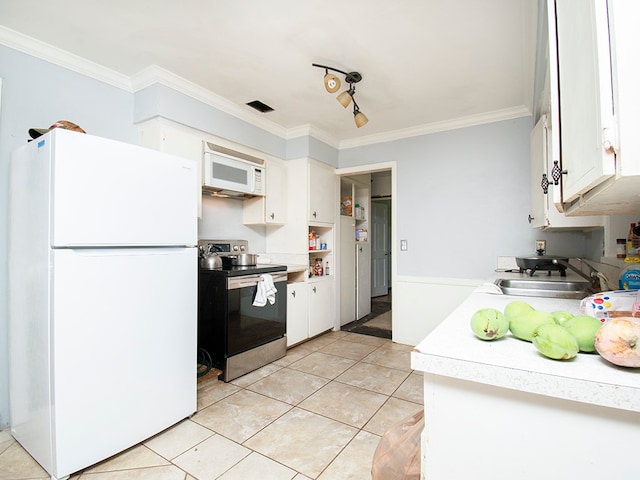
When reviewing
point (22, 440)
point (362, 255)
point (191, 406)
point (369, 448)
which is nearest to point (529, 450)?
point (369, 448)

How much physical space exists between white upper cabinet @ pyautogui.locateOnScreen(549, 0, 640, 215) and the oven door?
88.2 inches

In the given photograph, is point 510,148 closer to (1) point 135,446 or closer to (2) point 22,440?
(1) point 135,446

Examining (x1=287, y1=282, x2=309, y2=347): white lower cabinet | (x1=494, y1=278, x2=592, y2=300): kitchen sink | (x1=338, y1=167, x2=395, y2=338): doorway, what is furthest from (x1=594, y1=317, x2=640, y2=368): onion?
(x1=338, y1=167, x2=395, y2=338): doorway

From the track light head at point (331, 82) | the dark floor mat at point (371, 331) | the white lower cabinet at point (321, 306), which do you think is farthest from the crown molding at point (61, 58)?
the dark floor mat at point (371, 331)

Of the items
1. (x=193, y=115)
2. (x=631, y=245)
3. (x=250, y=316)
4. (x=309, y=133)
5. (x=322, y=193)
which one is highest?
(x=309, y=133)

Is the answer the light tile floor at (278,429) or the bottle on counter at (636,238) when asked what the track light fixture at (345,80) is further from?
the light tile floor at (278,429)

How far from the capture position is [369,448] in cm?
169

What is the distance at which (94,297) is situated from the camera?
1.52 meters

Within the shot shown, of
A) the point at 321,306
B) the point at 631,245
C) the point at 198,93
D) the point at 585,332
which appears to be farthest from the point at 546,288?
the point at 198,93

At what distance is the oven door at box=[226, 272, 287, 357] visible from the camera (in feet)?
8.23

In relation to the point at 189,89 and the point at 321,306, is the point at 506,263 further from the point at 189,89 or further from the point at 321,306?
the point at 189,89

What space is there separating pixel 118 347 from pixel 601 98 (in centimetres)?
203

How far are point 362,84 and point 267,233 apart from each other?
199 centimetres

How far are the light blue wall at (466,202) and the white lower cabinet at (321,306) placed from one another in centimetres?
93
